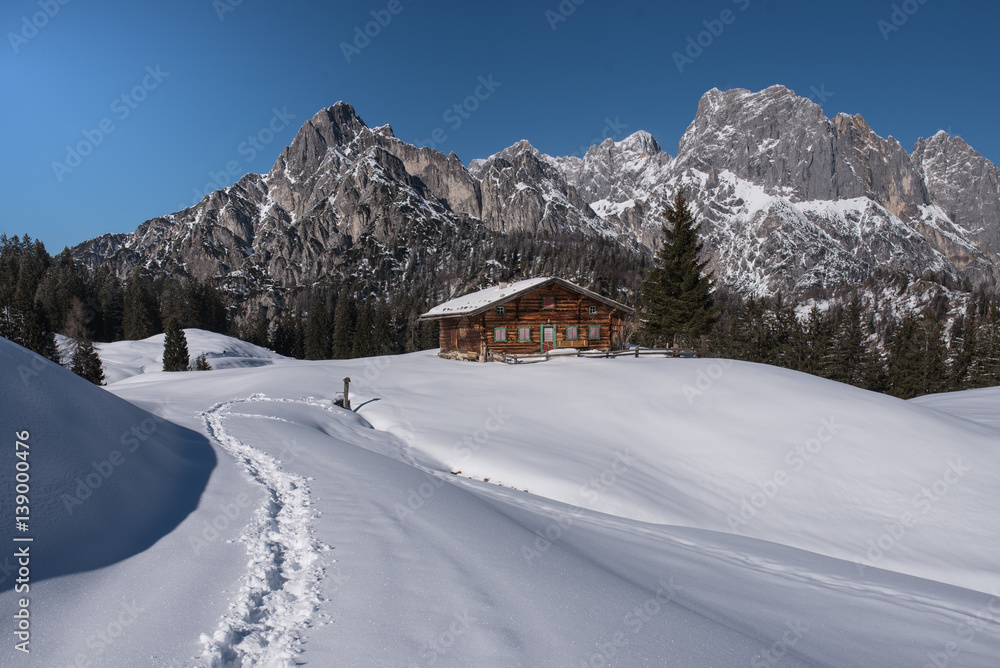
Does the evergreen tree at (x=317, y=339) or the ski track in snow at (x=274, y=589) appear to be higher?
the evergreen tree at (x=317, y=339)

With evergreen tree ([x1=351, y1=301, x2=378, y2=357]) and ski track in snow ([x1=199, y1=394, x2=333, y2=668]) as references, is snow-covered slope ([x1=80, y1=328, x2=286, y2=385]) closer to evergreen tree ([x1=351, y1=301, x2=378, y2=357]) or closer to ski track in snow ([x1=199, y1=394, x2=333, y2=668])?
evergreen tree ([x1=351, y1=301, x2=378, y2=357])

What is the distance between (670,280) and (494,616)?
32.5 metres

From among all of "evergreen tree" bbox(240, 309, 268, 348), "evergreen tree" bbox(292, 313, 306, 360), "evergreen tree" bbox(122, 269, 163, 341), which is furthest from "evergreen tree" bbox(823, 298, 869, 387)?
"evergreen tree" bbox(122, 269, 163, 341)

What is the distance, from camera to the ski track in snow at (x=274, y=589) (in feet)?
10.3

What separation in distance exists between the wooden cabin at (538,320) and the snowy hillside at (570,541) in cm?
1289

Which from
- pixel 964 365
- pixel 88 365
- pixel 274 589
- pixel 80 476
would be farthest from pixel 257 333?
pixel 964 365

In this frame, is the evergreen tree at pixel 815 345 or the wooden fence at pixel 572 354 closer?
the wooden fence at pixel 572 354

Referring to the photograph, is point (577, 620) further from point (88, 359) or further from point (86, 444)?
point (88, 359)

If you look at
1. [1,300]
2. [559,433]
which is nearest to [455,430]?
[559,433]

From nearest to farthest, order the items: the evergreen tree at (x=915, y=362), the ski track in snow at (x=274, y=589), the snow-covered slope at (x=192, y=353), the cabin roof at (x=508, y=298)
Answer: the ski track in snow at (x=274, y=589) → the cabin roof at (x=508, y=298) → the snow-covered slope at (x=192, y=353) → the evergreen tree at (x=915, y=362)

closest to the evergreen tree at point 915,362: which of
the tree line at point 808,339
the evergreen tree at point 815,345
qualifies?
the tree line at point 808,339

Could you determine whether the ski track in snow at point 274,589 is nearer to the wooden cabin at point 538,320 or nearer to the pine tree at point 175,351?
the wooden cabin at point 538,320

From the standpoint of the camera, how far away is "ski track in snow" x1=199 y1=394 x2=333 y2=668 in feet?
10.3

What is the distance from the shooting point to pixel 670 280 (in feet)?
109
